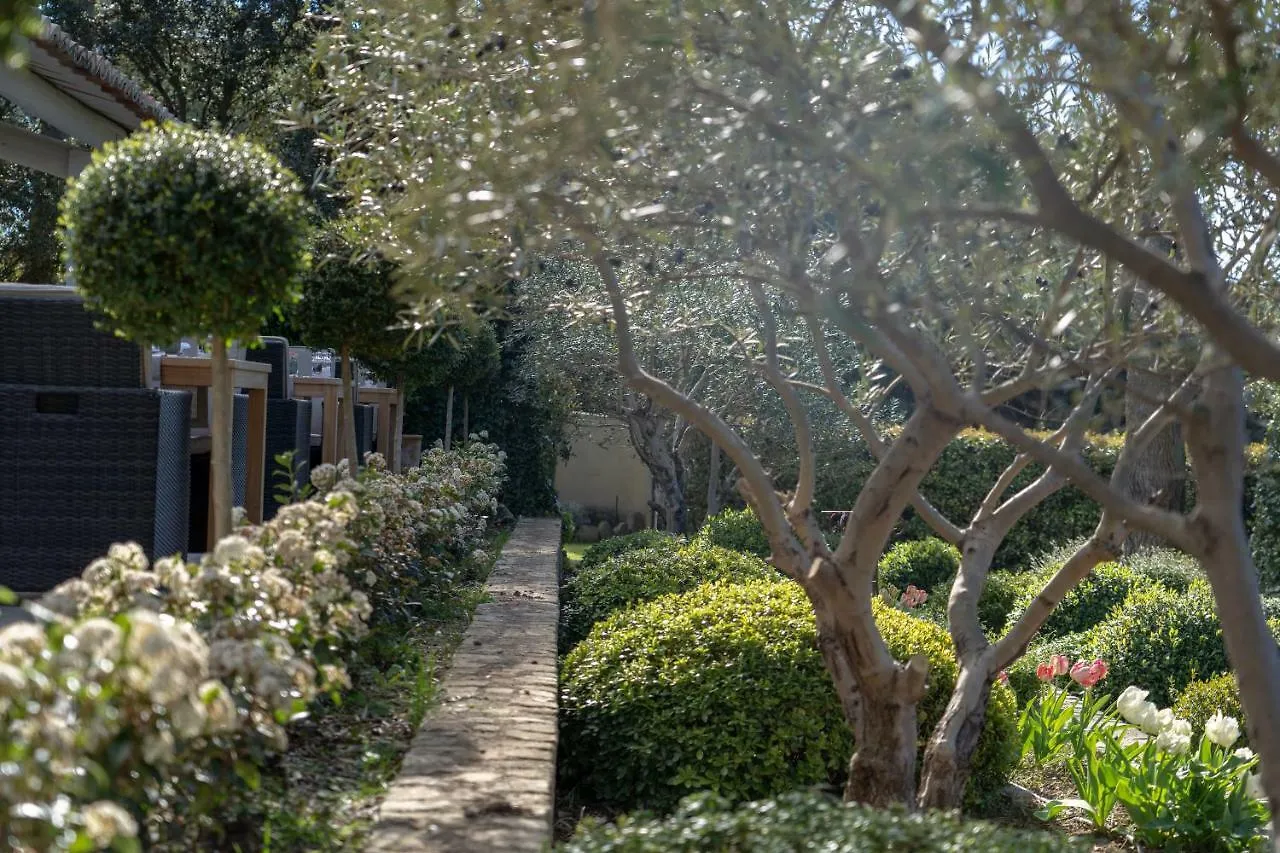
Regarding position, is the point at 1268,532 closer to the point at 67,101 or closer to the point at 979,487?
the point at 979,487

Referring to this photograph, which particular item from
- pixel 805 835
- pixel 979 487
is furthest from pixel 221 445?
pixel 979 487

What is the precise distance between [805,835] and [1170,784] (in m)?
2.72

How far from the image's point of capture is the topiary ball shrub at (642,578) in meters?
7.06

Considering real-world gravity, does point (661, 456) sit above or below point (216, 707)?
above

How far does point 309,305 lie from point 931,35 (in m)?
5.63

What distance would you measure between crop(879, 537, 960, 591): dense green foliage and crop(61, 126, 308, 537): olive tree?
757cm

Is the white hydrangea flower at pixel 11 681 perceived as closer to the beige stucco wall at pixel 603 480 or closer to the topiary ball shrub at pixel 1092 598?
the topiary ball shrub at pixel 1092 598

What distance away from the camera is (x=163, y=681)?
1924mm

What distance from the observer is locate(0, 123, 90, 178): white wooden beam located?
6.64m

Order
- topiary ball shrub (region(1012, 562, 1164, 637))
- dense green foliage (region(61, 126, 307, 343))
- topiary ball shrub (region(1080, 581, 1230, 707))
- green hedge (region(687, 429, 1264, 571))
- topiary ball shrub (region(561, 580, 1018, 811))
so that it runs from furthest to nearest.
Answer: green hedge (region(687, 429, 1264, 571))
topiary ball shrub (region(1012, 562, 1164, 637))
topiary ball shrub (region(1080, 581, 1230, 707))
topiary ball shrub (region(561, 580, 1018, 811))
dense green foliage (region(61, 126, 307, 343))

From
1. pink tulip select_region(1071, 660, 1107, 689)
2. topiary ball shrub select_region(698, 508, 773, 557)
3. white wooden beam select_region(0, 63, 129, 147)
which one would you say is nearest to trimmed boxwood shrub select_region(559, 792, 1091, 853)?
pink tulip select_region(1071, 660, 1107, 689)

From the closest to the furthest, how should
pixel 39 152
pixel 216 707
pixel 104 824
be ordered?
pixel 104 824
pixel 216 707
pixel 39 152

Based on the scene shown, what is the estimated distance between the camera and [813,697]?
4.68 meters

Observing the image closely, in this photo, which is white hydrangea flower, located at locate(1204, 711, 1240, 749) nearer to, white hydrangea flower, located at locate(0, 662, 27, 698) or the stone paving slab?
the stone paving slab
